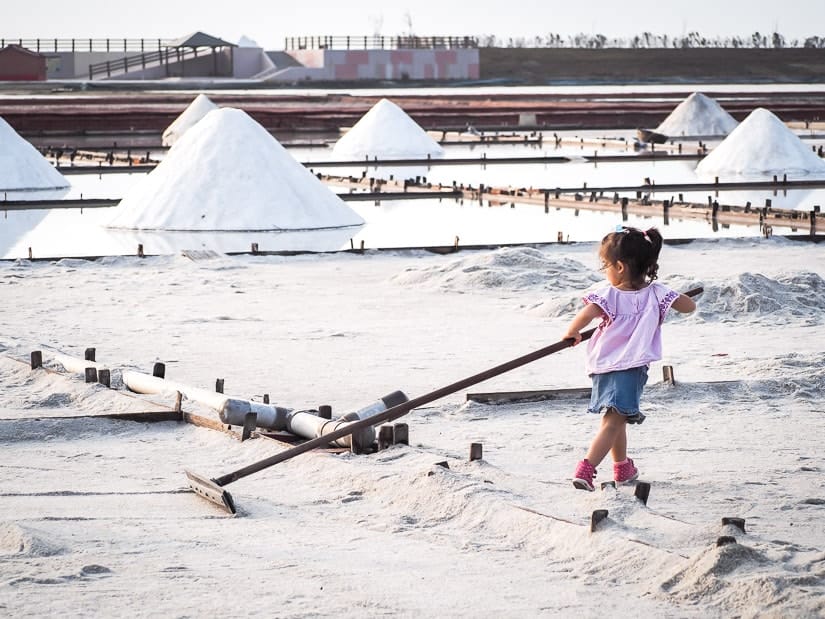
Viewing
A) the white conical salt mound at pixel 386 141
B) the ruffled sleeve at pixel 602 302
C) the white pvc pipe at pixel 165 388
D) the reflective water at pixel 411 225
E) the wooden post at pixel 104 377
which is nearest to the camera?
the ruffled sleeve at pixel 602 302

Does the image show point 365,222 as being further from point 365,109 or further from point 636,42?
point 636,42

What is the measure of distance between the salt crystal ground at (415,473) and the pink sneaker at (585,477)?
41mm

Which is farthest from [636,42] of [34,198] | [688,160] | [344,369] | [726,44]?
[344,369]

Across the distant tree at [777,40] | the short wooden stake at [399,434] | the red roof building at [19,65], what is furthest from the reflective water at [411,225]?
the distant tree at [777,40]

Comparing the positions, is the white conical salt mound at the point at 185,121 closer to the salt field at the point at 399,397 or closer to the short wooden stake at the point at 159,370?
the salt field at the point at 399,397

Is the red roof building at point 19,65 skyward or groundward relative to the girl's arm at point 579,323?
skyward

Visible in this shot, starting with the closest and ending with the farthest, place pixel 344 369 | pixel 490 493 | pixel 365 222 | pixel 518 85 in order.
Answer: pixel 490 493 < pixel 344 369 < pixel 365 222 < pixel 518 85

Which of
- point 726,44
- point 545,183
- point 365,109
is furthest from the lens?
point 726,44

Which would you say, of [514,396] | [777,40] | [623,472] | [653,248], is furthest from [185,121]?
[777,40]

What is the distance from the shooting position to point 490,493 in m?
3.62

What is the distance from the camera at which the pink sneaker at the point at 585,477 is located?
3.70m

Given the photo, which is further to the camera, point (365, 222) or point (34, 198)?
point (34, 198)

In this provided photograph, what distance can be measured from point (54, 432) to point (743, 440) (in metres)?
1.88

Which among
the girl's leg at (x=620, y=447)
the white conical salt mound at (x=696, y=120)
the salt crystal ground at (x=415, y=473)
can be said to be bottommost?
the salt crystal ground at (x=415, y=473)
